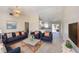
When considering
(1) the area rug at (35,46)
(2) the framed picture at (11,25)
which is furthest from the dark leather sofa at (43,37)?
(2) the framed picture at (11,25)

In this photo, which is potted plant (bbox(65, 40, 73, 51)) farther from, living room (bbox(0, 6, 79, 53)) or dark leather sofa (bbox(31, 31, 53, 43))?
dark leather sofa (bbox(31, 31, 53, 43))

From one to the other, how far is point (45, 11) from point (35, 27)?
0.38 m

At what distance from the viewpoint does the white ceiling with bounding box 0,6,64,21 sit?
6.40ft

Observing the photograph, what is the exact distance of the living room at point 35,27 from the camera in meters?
1.93

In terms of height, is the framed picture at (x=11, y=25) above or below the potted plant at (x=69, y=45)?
above

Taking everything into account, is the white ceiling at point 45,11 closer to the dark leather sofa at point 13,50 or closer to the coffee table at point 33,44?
the coffee table at point 33,44

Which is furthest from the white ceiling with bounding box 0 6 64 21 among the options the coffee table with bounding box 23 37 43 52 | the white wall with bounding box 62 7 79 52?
the coffee table with bounding box 23 37 43 52

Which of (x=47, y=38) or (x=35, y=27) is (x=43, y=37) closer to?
(x=47, y=38)

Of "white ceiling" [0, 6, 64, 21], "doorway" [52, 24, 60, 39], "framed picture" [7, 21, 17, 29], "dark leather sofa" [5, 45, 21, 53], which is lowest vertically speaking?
"dark leather sofa" [5, 45, 21, 53]

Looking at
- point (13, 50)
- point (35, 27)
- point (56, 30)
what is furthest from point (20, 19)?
point (56, 30)

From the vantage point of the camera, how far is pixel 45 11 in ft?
6.52

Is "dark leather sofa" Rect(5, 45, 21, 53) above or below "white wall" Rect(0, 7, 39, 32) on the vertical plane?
below

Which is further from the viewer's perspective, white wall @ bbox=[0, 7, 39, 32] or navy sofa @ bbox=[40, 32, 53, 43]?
navy sofa @ bbox=[40, 32, 53, 43]
